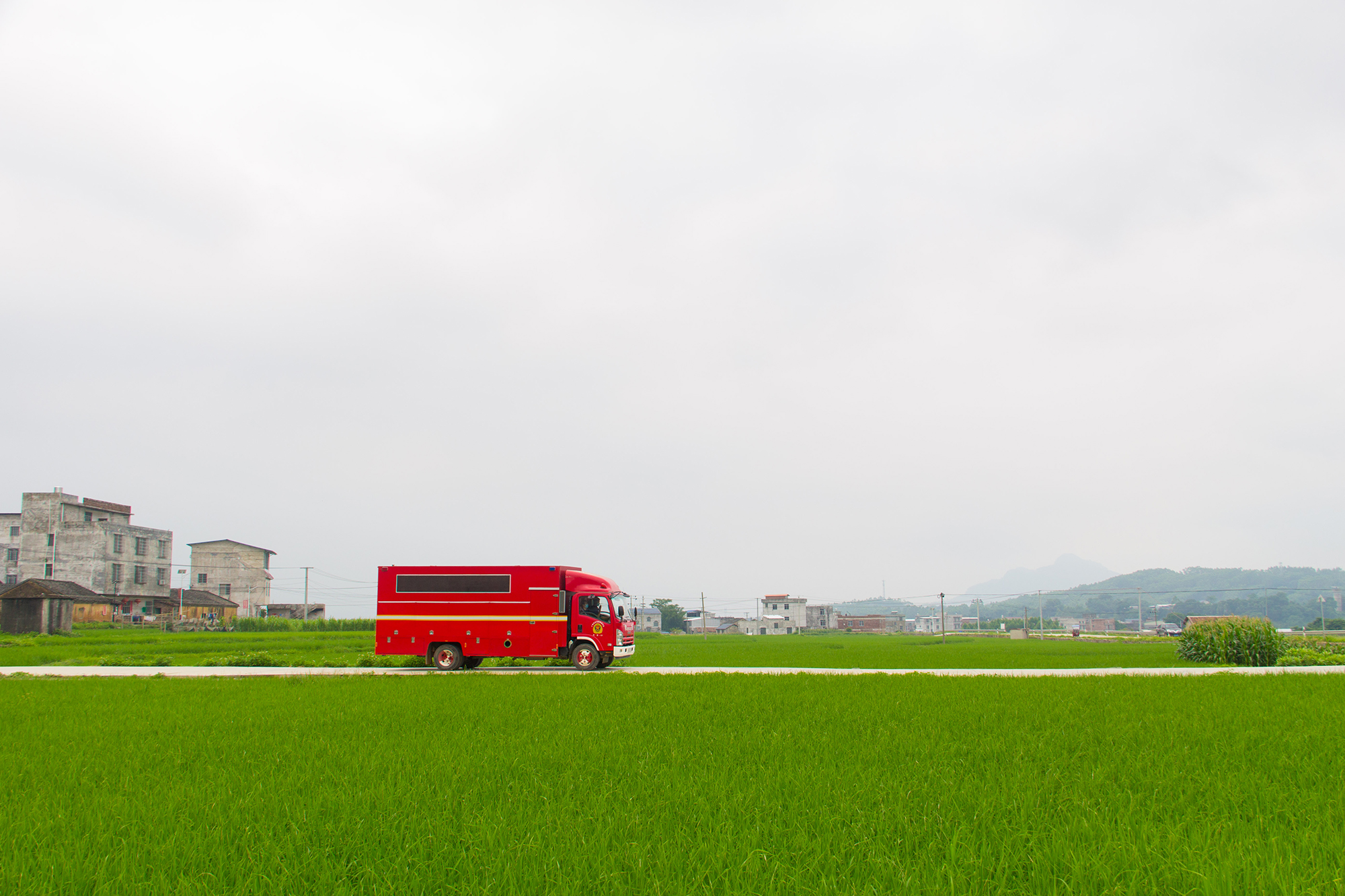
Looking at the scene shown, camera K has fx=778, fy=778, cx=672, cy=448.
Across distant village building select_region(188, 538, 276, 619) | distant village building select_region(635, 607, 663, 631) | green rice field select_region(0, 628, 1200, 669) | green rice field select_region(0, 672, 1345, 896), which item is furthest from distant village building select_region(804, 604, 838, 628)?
green rice field select_region(0, 672, 1345, 896)

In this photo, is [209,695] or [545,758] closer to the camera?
[545,758]

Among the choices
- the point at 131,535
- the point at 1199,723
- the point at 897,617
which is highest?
the point at 131,535

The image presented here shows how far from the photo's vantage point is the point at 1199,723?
1064 centimetres

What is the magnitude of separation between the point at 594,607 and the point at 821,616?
398 feet

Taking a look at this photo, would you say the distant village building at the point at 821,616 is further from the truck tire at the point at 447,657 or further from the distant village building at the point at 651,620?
the truck tire at the point at 447,657

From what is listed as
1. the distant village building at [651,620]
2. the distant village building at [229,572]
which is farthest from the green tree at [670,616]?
the distant village building at [229,572]

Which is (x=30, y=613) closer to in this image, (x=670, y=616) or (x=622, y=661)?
(x=622, y=661)

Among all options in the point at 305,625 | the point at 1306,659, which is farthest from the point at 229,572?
the point at 1306,659

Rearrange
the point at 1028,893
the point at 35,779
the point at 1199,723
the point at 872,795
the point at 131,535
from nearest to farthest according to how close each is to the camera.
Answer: the point at 1028,893, the point at 872,795, the point at 35,779, the point at 1199,723, the point at 131,535

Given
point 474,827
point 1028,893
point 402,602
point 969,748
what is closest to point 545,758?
point 474,827

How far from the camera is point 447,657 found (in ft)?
81.1

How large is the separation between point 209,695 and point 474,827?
1246 cm

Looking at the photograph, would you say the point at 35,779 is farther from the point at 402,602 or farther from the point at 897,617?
the point at 897,617

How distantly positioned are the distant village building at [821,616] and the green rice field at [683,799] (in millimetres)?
130185
